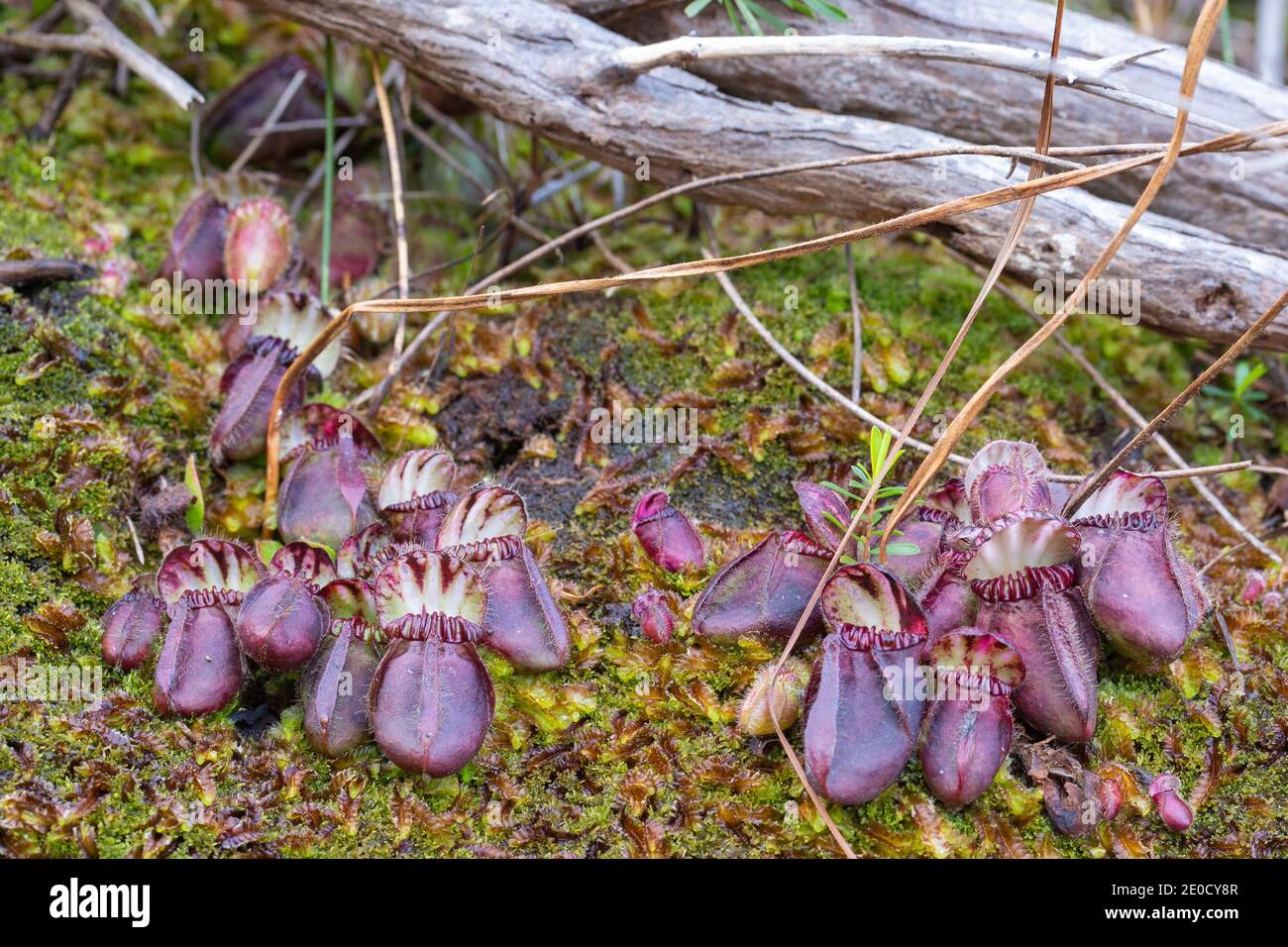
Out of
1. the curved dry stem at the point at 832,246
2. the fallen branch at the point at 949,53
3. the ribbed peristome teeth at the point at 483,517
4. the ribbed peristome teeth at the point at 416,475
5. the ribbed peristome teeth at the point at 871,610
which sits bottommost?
the ribbed peristome teeth at the point at 871,610

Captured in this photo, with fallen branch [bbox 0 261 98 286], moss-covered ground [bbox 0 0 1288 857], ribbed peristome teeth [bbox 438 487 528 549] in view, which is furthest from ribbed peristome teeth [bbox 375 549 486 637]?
fallen branch [bbox 0 261 98 286]

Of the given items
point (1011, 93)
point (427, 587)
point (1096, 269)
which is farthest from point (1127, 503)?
point (427, 587)

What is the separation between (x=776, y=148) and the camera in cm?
300

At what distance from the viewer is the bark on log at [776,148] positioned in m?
2.89

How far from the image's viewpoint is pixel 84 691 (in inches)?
89.2

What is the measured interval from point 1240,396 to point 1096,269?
1.50m

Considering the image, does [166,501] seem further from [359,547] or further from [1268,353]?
[1268,353]

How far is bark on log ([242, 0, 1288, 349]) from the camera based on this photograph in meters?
2.89

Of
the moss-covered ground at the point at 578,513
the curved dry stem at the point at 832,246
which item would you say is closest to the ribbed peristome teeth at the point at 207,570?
the moss-covered ground at the point at 578,513

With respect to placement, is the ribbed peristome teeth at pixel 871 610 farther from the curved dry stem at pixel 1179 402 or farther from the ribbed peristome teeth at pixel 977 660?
the curved dry stem at pixel 1179 402

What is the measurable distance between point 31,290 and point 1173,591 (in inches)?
129

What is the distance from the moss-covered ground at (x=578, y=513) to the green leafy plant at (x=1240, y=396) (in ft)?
0.13

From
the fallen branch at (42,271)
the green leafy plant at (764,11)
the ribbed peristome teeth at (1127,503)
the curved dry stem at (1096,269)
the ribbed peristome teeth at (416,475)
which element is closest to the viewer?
the curved dry stem at (1096,269)

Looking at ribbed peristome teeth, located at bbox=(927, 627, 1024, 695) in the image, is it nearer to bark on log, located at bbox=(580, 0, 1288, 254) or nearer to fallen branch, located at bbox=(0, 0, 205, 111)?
bark on log, located at bbox=(580, 0, 1288, 254)
